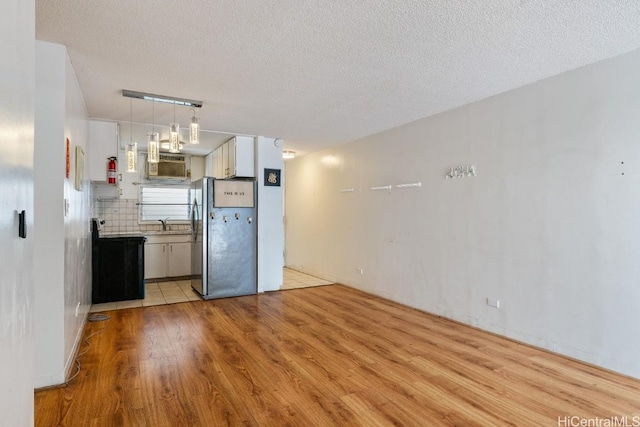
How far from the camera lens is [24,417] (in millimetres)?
1339

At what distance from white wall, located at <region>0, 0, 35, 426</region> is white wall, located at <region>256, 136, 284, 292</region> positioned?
13.8 ft

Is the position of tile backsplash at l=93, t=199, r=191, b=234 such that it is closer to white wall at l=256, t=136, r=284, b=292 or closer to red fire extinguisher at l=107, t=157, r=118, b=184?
red fire extinguisher at l=107, t=157, r=118, b=184

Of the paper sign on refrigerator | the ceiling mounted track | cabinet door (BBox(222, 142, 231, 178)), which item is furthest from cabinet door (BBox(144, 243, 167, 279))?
the ceiling mounted track

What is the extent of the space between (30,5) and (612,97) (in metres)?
3.93

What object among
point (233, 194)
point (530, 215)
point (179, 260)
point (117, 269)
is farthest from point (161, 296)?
point (530, 215)

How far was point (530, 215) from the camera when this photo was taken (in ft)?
11.2

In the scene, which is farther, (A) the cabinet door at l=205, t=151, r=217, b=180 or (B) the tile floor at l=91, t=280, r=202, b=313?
(A) the cabinet door at l=205, t=151, r=217, b=180

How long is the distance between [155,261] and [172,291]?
109 cm

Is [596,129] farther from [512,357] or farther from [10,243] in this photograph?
[10,243]

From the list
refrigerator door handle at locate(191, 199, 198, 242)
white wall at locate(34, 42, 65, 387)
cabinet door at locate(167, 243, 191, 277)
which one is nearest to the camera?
white wall at locate(34, 42, 65, 387)

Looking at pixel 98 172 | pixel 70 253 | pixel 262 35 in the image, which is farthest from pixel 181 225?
pixel 262 35

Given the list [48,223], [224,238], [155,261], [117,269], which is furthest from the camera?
[155,261]

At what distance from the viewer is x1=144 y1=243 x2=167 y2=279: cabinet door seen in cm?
644

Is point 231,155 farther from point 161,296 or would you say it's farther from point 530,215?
point 530,215
